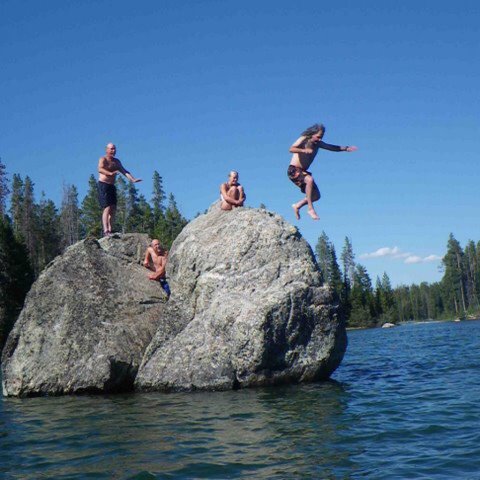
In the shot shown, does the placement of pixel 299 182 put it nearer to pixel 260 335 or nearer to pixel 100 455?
pixel 260 335

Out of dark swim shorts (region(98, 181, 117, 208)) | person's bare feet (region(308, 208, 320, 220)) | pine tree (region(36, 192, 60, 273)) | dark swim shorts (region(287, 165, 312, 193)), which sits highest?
pine tree (region(36, 192, 60, 273))

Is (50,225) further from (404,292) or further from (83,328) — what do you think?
(404,292)

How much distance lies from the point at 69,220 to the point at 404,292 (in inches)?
4420

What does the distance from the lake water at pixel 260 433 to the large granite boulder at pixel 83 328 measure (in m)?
0.86

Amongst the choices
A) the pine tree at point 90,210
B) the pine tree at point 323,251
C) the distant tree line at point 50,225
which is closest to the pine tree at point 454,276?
the pine tree at point 323,251

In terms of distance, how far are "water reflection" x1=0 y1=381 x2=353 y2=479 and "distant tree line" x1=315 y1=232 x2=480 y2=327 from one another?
216ft

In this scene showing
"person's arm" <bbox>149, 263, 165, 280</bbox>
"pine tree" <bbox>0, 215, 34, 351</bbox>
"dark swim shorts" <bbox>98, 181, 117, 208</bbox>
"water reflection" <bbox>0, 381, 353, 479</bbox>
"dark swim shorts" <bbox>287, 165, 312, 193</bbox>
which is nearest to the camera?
"water reflection" <bbox>0, 381, 353, 479</bbox>

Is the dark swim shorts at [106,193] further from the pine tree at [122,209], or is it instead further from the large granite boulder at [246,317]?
the pine tree at [122,209]

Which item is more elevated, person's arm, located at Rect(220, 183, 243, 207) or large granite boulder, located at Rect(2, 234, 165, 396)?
person's arm, located at Rect(220, 183, 243, 207)

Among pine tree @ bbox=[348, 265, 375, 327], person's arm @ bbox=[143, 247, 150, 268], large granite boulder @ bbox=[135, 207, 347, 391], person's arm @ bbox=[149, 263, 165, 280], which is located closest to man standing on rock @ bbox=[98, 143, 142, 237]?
person's arm @ bbox=[143, 247, 150, 268]

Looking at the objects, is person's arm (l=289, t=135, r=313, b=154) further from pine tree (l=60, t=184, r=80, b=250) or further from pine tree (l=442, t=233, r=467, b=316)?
pine tree (l=442, t=233, r=467, b=316)

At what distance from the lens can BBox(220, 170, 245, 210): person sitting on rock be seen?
46.4 feet

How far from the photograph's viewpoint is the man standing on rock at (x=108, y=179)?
15422 mm

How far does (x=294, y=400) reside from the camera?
32.5 ft
